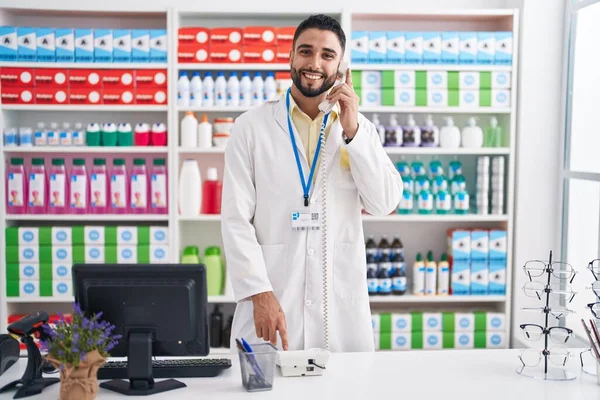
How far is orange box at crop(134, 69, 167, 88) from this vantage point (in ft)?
13.9

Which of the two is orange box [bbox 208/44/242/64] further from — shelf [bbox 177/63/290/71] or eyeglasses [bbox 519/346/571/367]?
eyeglasses [bbox 519/346/571/367]

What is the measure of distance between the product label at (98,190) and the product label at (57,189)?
0.17 meters

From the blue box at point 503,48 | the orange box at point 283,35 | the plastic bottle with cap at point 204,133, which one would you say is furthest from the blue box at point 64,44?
the blue box at point 503,48

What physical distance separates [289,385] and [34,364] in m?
0.72

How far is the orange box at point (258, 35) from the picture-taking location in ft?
13.8

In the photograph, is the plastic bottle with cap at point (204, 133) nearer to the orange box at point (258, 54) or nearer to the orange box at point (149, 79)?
the orange box at point (149, 79)

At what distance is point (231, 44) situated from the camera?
4234 mm

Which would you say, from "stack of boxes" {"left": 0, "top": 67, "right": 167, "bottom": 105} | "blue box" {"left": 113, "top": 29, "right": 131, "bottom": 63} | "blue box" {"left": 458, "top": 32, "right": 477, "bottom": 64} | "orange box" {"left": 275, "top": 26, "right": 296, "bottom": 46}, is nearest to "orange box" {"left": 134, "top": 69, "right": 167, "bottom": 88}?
"stack of boxes" {"left": 0, "top": 67, "right": 167, "bottom": 105}

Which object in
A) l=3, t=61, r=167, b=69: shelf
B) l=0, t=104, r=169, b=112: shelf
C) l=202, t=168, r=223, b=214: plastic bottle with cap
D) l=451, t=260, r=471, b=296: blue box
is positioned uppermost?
l=3, t=61, r=167, b=69: shelf

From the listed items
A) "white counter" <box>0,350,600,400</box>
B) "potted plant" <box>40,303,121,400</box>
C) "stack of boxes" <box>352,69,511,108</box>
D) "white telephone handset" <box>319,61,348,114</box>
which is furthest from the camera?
"stack of boxes" <box>352,69,511,108</box>

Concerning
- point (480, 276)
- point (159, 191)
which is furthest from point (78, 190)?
point (480, 276)

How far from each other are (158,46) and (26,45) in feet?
2.62

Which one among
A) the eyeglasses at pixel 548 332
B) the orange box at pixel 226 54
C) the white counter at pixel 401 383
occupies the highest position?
the orange box at pixel 226 54

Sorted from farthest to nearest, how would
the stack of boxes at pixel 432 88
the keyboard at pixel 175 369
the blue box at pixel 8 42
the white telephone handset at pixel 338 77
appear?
the stack of boxes at pixel 432 88, the blue box at pixel 8 42, the white telephone handset at pixel 338 77, the keyboard at pixel 175 369
